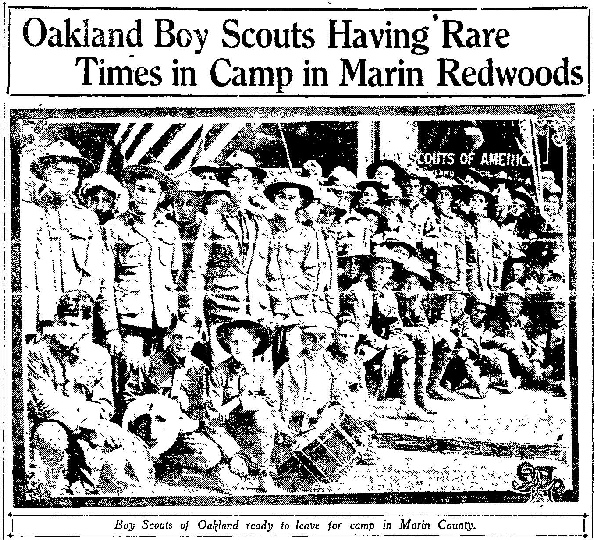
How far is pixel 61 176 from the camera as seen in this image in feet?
5.13

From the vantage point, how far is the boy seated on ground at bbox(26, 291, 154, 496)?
1.54 meters

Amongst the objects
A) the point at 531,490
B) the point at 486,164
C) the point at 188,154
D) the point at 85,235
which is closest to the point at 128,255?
the point at 85,235

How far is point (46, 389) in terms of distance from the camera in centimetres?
155

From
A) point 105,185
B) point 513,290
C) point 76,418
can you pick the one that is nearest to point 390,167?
point 513,290

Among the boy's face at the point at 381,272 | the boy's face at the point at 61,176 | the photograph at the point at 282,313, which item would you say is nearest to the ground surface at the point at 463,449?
the photograph at the point at 282,313

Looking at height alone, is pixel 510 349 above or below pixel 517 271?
below

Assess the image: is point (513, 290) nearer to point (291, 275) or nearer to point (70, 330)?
point (291, 275)

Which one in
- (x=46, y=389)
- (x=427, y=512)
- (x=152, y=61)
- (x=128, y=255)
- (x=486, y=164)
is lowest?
(x=427, y=512)

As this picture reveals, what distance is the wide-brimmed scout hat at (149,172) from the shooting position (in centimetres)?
156

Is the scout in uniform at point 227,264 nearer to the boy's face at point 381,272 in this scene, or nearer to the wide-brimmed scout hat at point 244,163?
the wide-brimmed scout hat at point 244,163

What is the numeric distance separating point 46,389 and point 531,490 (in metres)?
0.95

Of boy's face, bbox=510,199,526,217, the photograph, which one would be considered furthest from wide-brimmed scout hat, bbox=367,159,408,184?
boy's face, bbox=510,199,526,217

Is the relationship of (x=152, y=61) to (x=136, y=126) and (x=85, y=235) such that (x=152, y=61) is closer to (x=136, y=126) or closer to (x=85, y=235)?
(x=136, y=126)

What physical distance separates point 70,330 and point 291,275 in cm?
43
